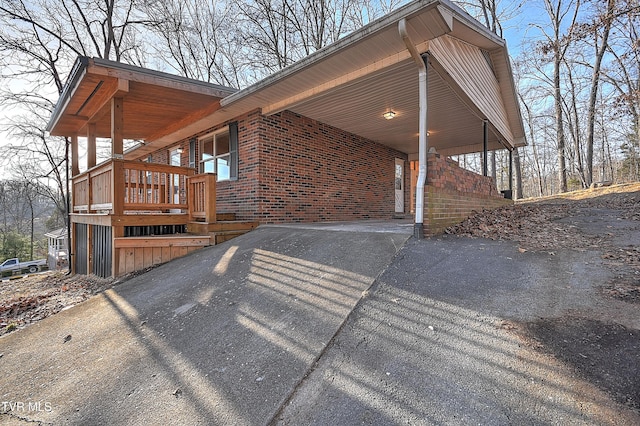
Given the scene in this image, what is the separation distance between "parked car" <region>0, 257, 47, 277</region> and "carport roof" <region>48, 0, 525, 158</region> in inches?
774

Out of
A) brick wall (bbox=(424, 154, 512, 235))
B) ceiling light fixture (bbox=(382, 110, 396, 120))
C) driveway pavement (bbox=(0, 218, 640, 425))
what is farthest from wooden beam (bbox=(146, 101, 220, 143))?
brick wall (bbox=(424, 154, 512, 235))

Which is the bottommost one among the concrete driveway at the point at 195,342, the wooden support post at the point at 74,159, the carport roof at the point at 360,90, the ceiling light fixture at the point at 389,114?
the concrete driveway at the point at 195,342

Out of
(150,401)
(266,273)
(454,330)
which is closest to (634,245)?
(454,330)

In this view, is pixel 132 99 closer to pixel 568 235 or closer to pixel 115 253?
pixel 115 253

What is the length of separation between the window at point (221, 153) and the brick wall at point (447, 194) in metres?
4.70

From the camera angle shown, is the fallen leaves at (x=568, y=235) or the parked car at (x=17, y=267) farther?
the parked car at (x=17, y=267)

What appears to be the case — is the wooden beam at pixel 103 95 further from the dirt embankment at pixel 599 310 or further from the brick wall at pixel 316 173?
the dirt embankment at pixel 599 310

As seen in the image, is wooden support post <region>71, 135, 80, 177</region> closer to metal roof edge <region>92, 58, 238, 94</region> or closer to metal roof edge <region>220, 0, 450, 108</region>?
metal roof edge <region>92, 58, 238, 94</region>

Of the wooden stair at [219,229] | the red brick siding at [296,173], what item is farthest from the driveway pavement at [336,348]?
the red brick siding at [296,173]

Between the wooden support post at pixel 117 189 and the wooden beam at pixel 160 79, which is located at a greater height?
the wooden beam at pixel 160 79

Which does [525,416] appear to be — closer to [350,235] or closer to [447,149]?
[350,235]

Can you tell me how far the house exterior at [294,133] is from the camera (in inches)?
178

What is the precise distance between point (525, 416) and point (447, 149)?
35.4 ft

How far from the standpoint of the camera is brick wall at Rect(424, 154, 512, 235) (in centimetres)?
426
